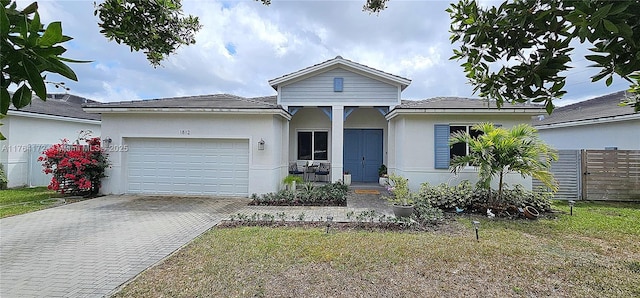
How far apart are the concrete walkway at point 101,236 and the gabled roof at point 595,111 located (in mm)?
11289

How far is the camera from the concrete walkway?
435cm

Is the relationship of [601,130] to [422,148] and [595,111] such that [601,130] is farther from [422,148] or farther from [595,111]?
[422,148]

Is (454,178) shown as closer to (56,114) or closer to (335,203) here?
(335,203)

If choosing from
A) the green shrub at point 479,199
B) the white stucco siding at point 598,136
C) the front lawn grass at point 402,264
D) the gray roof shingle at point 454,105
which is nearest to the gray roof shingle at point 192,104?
the gray roof shingle at point 454,105

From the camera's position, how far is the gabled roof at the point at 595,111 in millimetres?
13198

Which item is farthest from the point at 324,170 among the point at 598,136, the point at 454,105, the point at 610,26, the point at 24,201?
the point at 610,26

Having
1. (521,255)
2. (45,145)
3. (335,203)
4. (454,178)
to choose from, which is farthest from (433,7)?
(45,145)

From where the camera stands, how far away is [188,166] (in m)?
11.7

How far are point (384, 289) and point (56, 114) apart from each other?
18627 millimetres

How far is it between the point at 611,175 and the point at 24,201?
20.5 meters

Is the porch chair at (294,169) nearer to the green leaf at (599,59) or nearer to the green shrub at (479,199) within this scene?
the green shrub at (479,199)

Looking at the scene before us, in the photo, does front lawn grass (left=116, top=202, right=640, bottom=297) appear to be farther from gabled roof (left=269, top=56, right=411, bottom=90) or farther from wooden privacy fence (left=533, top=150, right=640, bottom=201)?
gabled roof (left=269, top=56, right=411, bottom=90)

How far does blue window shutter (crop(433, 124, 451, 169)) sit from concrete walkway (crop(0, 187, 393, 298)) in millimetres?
2731

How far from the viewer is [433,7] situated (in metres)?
4.50
